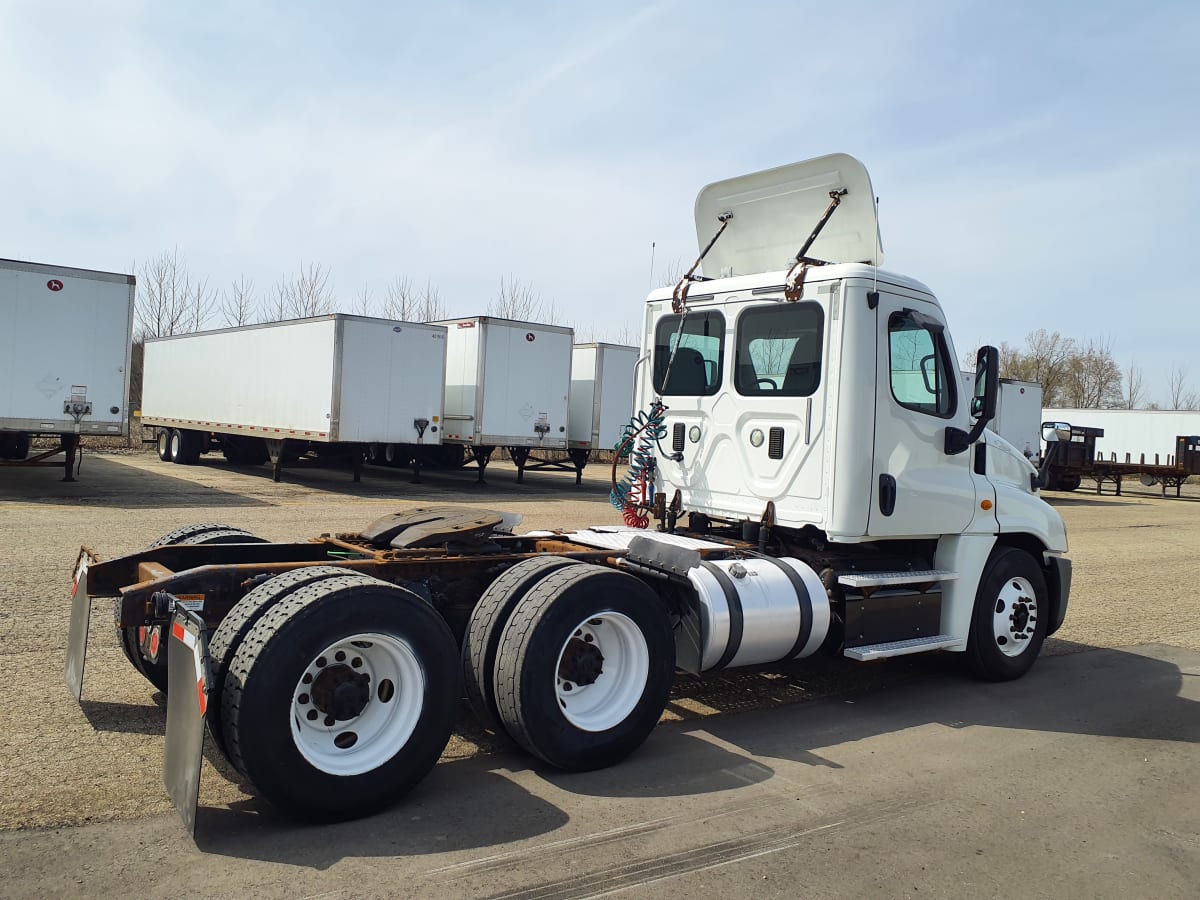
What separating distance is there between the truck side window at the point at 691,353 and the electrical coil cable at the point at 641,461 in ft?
0.73

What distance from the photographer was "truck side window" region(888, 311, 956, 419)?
6211 mm

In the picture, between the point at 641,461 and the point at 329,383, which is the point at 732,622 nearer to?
the point at 641,461

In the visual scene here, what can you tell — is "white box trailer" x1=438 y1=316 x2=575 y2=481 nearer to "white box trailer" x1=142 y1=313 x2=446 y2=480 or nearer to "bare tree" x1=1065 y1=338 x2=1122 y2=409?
"white box trailer" x1=142 y1=313 x2=446 y2=480

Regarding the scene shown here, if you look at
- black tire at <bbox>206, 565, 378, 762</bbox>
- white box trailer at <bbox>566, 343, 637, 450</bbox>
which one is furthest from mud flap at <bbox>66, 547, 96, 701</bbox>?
white box trailer at <bbox>566, 343, 637, 450</bbox>

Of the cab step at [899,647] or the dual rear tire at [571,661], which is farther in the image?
the cab step at [899,647]

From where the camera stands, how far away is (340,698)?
4.03m

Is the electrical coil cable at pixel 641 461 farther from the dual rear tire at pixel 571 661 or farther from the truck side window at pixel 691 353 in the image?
the dual rear tire at pixel 571 661

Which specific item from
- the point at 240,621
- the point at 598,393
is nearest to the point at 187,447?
the point at 598,393

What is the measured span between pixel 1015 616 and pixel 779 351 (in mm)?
2649

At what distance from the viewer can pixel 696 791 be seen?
454 centimetres

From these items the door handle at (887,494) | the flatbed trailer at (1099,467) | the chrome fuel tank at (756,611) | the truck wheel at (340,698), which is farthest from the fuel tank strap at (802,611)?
the flatbed trailer at (1099,467)

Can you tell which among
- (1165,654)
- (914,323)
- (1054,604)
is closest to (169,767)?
(914,323)

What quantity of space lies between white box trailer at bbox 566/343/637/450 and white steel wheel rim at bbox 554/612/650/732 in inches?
702

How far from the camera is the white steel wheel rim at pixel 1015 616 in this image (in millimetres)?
6812
